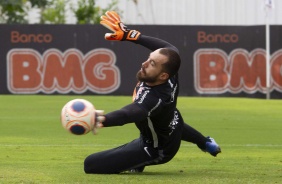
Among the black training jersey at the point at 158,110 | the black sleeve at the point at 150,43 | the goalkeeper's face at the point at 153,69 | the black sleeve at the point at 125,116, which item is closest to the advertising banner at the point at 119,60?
the black sleeve at the point at 150,43

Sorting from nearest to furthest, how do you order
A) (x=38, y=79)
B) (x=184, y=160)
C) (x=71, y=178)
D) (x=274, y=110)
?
(x=71, y=178) < (x=184, y=160) < (x=274, y=110) < (x=38, y=79)

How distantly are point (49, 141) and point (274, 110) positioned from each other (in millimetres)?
10021

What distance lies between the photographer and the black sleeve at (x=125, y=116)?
31.5ft

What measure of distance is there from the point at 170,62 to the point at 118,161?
1384 millimetres

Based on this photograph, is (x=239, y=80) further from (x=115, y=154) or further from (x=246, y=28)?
(x=115, y=154)

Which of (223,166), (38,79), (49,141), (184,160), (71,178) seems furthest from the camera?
(38,79)

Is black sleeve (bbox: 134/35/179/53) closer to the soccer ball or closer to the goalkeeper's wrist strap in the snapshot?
the goalkeeper's wrist strap

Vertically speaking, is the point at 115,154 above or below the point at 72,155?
above

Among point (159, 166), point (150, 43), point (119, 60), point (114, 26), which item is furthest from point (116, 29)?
point (119, 60)

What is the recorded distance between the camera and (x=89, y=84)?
97.3ft

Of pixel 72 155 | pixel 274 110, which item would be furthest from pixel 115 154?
pixel 274 110

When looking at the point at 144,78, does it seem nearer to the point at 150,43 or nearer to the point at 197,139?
the point at 150,43

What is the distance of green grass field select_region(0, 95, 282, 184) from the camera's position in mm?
10992

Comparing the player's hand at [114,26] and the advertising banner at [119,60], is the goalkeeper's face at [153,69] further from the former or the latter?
the advertising banner at [119,60]
